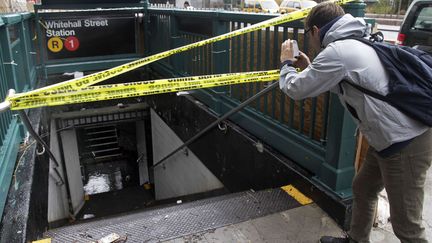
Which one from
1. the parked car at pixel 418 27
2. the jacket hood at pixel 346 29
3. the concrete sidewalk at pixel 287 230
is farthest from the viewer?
the parked car at pixel 418 27

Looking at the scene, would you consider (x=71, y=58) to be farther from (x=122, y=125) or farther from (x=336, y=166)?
(x=336, y=166)

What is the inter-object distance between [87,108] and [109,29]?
1851mm

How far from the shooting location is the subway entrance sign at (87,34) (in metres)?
7.47

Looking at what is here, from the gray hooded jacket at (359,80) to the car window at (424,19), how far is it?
7.94 metres

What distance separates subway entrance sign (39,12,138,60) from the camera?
24.5 feet

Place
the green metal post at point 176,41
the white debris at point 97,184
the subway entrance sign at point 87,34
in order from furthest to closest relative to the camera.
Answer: the white debris at point 97,184 < the subway entrance sign at point 87,34 < the green metal post at point 176,41

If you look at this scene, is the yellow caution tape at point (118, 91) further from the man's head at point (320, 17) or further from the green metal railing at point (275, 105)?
the man's head at point (320, 17)

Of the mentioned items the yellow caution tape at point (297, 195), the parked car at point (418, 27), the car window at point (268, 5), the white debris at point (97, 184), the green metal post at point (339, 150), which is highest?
the car window at point (268, 5)

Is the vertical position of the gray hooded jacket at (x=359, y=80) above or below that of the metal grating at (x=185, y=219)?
above

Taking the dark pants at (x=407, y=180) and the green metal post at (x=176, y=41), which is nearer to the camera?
the dark pants at (x=407, y=180)

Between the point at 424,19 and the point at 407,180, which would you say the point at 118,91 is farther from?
the point at 424,19

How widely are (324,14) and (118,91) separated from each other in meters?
1.51

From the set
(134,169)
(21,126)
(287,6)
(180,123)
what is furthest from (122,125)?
(287,6)

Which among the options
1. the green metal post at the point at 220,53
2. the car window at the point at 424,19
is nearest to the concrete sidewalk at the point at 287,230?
the green metal post at the point at 220,53
